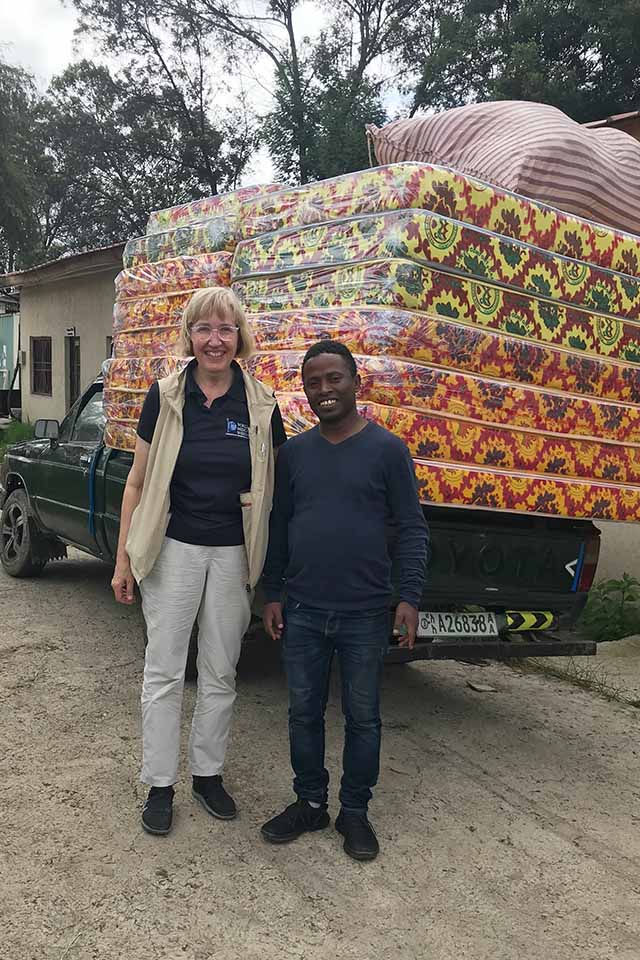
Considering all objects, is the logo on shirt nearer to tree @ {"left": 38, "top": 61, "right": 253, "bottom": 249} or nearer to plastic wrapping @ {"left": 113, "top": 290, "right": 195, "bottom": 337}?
plastic wrapping @ {"left": 113, "top": 290, "right": 195, "bottom": 337}

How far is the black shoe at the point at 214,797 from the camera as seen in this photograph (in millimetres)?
3223

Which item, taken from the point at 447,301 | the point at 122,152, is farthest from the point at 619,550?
the point at 122,152

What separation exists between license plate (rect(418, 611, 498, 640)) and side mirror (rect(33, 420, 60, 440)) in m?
3.44

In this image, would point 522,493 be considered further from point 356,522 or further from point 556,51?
point 556,51

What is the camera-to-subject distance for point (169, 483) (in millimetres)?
3027

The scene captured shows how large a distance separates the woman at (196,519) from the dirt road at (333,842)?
322mm

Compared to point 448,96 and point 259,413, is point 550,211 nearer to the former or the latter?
point 259,413

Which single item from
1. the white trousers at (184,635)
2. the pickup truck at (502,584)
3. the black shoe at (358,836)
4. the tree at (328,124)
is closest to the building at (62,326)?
the tree at (328,124)

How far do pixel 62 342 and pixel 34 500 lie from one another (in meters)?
10.3

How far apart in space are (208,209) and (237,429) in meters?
1.78

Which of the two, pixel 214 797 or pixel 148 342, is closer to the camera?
pixel 214 797

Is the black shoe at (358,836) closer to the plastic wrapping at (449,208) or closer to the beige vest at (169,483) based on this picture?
the beige vest at (169,483)

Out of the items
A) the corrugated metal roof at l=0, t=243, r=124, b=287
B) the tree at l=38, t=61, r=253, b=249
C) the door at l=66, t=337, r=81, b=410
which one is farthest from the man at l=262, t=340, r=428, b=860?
the tree at l=38, t=61, r=253, b=249

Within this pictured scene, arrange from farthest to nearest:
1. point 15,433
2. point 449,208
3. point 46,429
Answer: point 15,433
point 46,429
point 449,208
